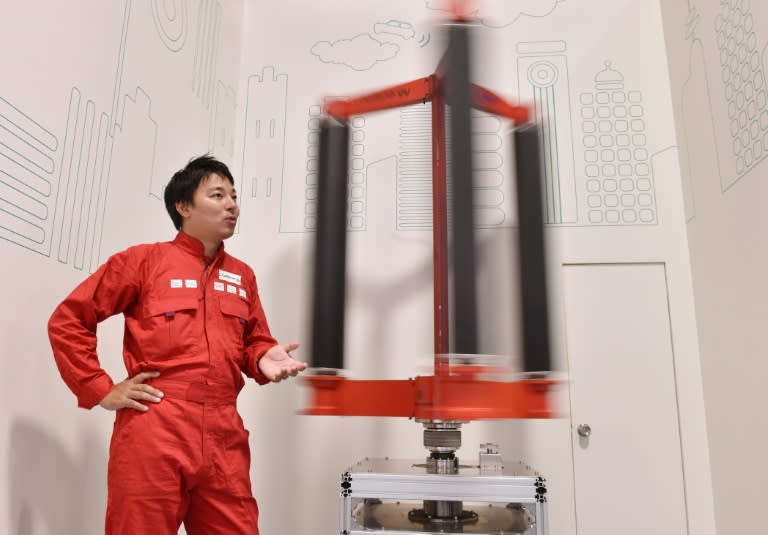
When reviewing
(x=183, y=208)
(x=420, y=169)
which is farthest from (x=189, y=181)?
(x=420, y=169)

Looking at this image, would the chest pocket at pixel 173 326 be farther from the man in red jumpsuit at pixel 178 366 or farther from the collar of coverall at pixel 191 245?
the collar of coverall at pixel 191 245

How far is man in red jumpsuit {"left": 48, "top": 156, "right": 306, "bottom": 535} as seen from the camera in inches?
56.0

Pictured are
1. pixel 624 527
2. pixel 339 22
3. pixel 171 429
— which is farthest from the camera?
pixel 339 22

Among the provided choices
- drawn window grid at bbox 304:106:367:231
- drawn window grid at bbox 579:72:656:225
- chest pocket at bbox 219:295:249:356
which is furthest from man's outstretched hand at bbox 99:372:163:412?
drawn window grid at bbox 579:72:656:225

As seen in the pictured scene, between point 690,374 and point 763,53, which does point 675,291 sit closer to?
point 690,374

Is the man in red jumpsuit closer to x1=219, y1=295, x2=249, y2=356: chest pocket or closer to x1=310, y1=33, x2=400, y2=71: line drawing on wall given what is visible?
x1=219, y1=295, x2=249, y2=356: chest pocket

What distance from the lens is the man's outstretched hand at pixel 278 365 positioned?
1.60 m

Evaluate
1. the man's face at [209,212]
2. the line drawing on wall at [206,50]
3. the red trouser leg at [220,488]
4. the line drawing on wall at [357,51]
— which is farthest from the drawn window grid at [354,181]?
the red trouser leg at [220,488]

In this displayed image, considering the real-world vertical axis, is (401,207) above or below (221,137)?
below

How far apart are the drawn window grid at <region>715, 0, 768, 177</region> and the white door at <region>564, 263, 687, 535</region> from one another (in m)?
0.59

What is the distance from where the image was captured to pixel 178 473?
4.75 ft

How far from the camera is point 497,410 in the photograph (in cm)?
149

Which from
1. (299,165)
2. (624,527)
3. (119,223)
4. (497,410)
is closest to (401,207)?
(299,165)

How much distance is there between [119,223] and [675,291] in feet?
6.78
